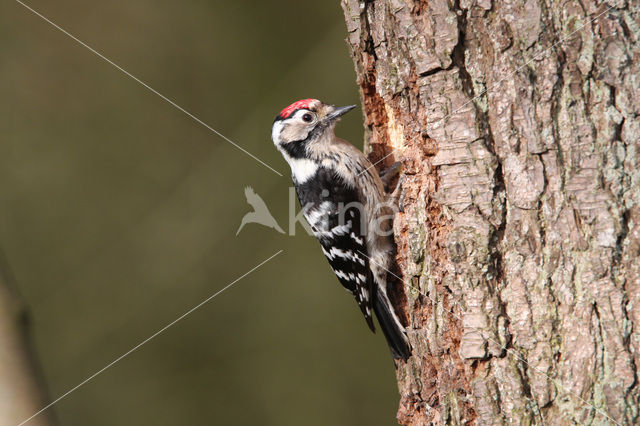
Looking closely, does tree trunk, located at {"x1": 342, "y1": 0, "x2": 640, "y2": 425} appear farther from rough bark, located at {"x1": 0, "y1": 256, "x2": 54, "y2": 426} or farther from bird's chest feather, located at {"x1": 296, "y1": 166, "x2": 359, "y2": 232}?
rough bark, located at {"x1": 0, "y1": 256, "x2": 54, "y2": 426}

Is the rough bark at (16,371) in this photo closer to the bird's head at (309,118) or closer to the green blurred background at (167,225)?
the bird's head at (309,118)

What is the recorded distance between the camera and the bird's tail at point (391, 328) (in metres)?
2.53

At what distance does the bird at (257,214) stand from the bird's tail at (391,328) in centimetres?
204

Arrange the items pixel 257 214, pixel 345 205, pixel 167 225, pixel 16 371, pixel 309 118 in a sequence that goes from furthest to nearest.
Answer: pixel 257 214, pixel 167 225, pixel 309 118, pixel 345 205, pixel 16 371

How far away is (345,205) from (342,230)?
5.3 inches

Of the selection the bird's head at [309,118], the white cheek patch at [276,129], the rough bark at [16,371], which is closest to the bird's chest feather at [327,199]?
the bird's head at [309,118]

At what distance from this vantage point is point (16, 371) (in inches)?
106

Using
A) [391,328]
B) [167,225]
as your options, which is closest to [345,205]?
[391,328]

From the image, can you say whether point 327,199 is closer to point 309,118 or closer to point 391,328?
point 309,118

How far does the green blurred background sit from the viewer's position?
467cm

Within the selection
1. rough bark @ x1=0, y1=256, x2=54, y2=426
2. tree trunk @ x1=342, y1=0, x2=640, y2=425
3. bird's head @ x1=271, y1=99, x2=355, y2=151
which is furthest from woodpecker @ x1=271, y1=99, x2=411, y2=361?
rough bark @ x1=0, y1=256, x2=54, y2=426

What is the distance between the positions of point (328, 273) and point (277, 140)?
1.65 m

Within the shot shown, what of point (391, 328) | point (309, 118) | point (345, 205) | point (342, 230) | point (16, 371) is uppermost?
point (309, 118)

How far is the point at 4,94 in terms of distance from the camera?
4781mm
